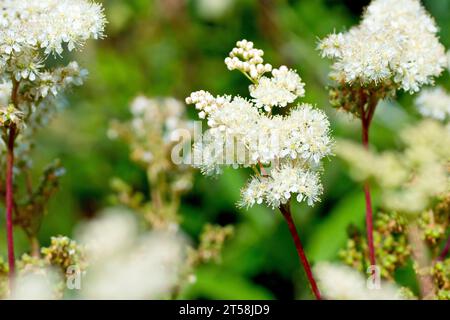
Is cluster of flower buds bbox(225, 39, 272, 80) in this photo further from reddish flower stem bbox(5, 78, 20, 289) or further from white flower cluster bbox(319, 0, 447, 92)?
reddish flower stem bbox(5, 78, 20, 289)

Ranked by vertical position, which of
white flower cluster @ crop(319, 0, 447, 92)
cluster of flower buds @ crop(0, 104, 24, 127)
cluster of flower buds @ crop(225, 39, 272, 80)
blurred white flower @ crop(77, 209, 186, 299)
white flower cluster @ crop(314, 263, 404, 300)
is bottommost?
white flower cluster @ crop(314, 263, 404, 300)

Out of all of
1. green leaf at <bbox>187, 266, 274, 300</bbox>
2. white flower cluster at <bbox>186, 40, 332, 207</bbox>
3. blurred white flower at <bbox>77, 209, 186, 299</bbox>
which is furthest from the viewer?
green leaf at <bbox>187, 266, 274, 300</bbox>

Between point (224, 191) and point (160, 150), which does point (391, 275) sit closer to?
point (160, 150)

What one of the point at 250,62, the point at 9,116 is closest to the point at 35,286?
the point at 9,116

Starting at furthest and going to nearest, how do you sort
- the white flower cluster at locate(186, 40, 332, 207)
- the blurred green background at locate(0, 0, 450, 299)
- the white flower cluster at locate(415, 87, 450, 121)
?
the blurred green background at locate(0, 0, 450, 299), the white flower cluster at locate(415, 87, 450, 121), the white flower cluster at locate(186, 40, 332, 207)

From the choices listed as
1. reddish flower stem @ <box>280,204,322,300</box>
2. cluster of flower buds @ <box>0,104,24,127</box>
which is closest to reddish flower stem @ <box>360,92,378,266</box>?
reddish flower stem @ <box>280,204,322,300</box>

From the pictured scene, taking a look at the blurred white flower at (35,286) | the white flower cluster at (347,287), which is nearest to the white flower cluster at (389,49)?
the white flower cluster at (347,287)
